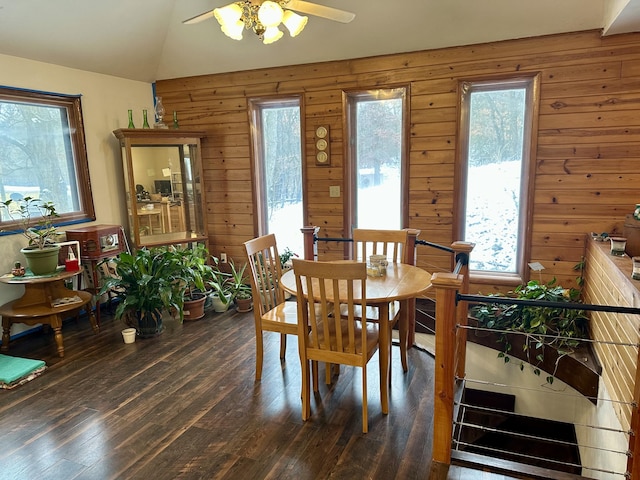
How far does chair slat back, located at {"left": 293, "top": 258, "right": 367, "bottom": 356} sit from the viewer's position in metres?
2.06

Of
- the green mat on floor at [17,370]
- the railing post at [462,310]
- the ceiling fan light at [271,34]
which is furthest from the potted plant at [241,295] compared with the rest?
the ceiling fan light at [271,34]

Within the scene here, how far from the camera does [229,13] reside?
2.27 m

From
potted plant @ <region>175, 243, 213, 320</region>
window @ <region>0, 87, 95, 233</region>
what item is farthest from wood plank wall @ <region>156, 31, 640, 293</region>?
window @ <region>0, 87, 95, 233</region>

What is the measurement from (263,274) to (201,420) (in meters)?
0.97

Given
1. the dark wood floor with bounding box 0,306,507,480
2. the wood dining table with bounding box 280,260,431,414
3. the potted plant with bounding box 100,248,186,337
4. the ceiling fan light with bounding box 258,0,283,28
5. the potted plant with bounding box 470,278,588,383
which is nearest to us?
the dark wood floor with bounding box 0,306,507,480

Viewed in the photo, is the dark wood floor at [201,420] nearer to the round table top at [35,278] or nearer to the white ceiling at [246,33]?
the round table top at [35,278]

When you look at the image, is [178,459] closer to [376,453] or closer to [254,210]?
[376,453]

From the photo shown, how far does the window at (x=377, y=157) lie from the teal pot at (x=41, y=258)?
8.59ft

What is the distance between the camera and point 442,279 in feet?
6.08

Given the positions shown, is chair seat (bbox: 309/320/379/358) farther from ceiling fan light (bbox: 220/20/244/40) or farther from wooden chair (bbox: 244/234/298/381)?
ceiling fan light (bbox: 220/20/244/40)

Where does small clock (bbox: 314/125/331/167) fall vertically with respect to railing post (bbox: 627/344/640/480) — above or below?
above

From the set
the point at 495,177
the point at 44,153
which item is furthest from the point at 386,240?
the point at 44,153

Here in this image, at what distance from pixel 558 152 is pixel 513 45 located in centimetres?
95

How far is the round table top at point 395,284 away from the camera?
2.29 metres
